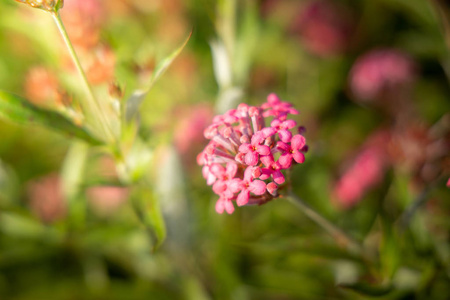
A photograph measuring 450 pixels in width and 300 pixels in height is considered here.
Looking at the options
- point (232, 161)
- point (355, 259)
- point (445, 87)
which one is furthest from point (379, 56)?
point (232, 161)

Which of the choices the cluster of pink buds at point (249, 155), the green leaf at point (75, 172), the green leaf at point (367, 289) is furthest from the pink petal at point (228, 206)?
the green leaf at point (75, 172)

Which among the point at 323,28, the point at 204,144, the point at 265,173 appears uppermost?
the point at 323,28

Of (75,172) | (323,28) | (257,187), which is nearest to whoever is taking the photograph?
(257,187)

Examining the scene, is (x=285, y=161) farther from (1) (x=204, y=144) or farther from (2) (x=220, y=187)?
(1) (x=204, y=144)

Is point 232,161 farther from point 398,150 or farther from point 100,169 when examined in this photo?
point 100,169

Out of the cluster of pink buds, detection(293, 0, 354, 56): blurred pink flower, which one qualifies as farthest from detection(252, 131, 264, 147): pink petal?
detection(293, 0, 354, 56): blurred pink flower

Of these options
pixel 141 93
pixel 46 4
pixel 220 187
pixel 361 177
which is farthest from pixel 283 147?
pixel 361 177

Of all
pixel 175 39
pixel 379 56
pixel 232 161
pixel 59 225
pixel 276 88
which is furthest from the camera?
pixel 276 88

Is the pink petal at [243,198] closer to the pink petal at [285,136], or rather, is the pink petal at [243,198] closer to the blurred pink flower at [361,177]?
the pink petal at [285,136]
